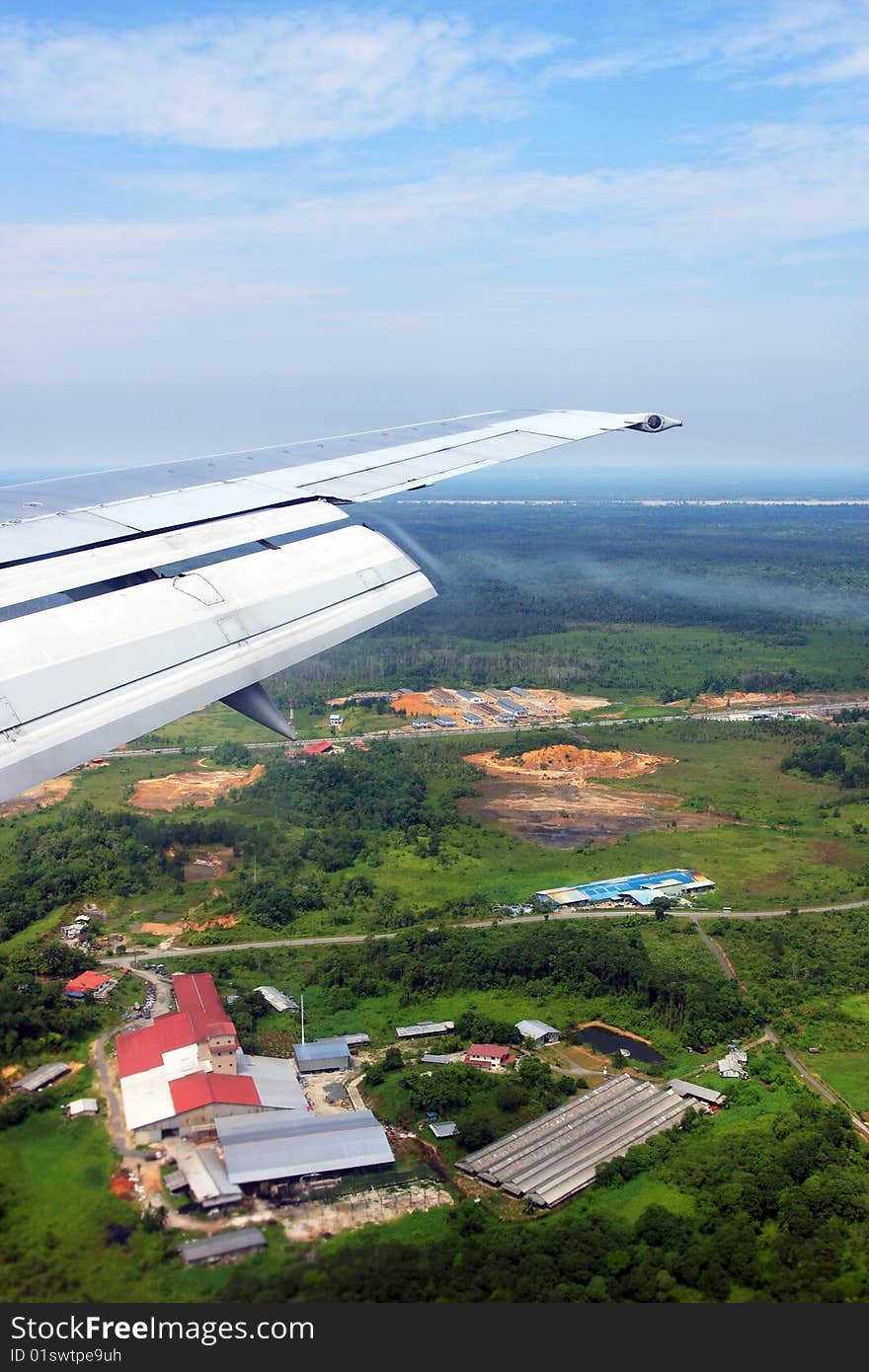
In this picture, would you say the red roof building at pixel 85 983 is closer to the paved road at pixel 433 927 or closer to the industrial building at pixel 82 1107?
the paved road at pixel 433 927

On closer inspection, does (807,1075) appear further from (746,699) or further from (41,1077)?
(746,699)

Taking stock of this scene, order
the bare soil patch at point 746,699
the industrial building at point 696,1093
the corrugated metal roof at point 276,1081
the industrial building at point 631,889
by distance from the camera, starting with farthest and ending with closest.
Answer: the bare soil patch at point 746,699 → the industrial building at point 631,889 → the industrial building at point 696,1093 → the corrugated metal roof at point 276,1081

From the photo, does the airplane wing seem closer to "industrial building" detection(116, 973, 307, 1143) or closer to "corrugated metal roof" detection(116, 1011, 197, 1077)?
"industrial building" detection(116, 973, 307, 1143)

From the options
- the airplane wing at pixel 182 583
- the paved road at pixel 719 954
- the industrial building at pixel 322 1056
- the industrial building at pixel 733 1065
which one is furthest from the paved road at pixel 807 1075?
the airplane wing at pixel 182 583

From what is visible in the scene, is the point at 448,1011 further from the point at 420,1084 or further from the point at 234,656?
the point at 234,656

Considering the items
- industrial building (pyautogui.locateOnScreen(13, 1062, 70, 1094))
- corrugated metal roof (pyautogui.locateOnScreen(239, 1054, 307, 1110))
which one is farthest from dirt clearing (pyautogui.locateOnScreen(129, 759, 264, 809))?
corrugated metal roof (pyautogui.locateOnScreen(239, 1054, 307, 1110))

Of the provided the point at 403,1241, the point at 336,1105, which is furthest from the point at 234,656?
the point at 336,1105
